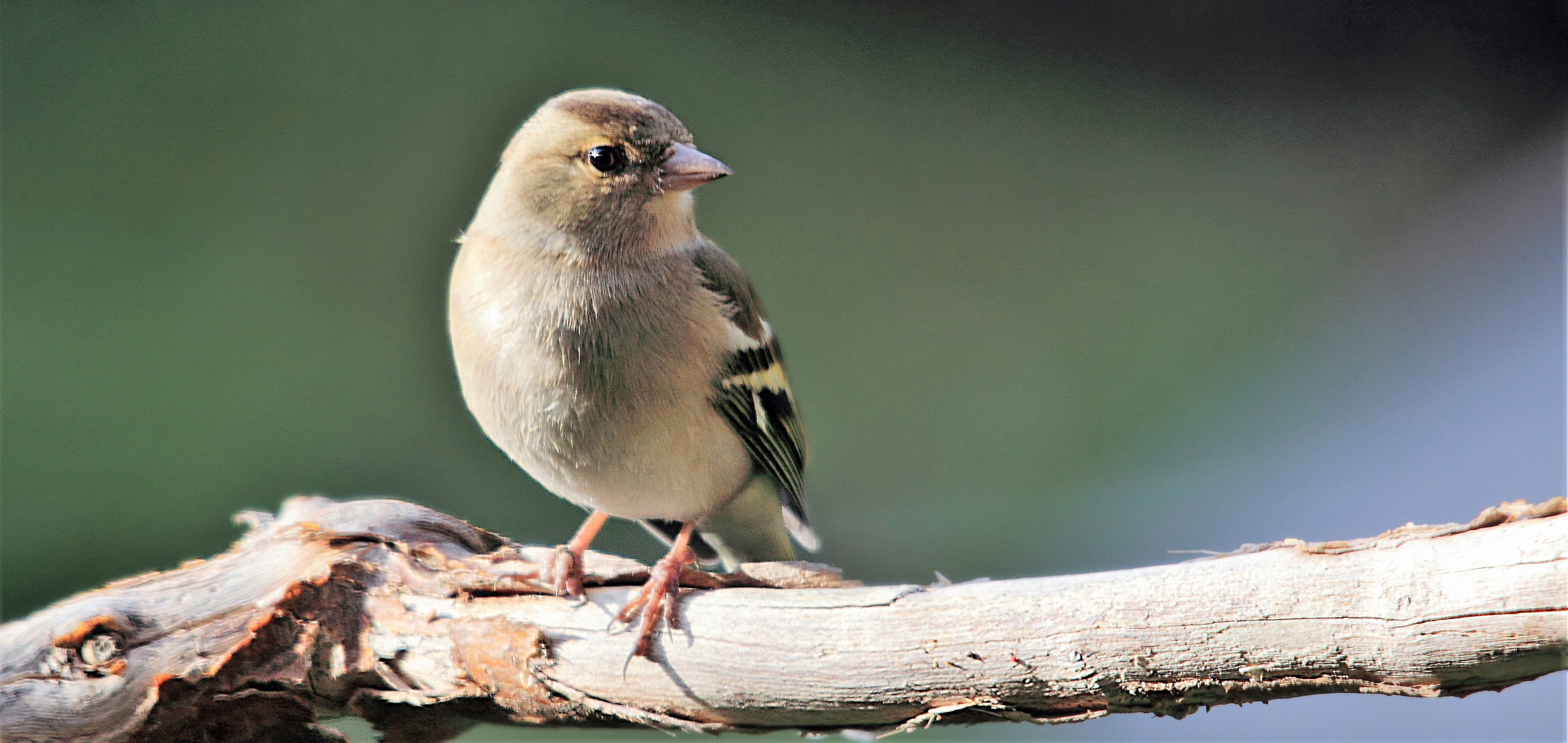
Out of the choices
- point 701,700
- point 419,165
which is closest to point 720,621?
point 701,700

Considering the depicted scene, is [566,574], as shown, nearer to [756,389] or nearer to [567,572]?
[567,572]

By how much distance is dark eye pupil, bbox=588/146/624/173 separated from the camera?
8.30 ft

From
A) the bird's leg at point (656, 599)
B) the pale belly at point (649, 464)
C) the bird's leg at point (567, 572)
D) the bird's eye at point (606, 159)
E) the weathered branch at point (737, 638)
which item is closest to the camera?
the weathered branch at point (737, 638)

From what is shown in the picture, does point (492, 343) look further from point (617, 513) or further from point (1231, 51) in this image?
point (1231, 51)

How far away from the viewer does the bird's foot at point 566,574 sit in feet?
7.52

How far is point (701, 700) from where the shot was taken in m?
2.14

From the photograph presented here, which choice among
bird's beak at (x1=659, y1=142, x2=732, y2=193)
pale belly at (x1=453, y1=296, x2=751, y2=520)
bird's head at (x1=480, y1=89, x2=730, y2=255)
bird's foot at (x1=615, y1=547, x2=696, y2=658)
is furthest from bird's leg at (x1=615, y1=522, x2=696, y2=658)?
bird's beak at (x1=659, y1=142, x2=732, y2=193)

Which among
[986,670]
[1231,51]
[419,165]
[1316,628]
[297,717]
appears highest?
[1231,51]

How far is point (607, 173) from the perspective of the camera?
2.55m

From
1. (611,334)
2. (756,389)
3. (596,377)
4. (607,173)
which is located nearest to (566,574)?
(596,377)

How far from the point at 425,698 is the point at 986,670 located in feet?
3.91

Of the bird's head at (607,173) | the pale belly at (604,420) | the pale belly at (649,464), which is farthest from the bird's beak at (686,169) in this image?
the pale belly at (649,464)

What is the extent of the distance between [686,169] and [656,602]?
1004 mm

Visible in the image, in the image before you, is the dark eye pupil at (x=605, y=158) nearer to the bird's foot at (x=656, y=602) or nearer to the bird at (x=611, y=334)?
the bird at (x=611, y=334)
